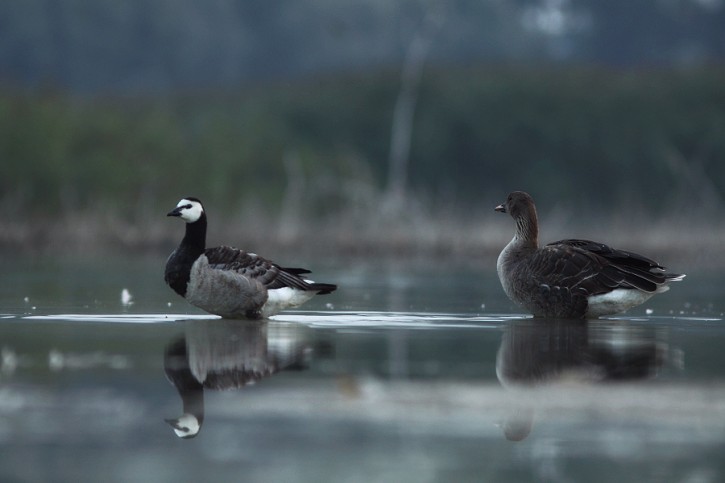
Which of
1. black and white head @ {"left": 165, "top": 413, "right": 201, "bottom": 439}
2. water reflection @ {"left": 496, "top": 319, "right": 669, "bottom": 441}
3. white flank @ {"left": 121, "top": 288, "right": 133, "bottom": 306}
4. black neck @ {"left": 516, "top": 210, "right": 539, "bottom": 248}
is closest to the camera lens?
black and white head @ {"left": 165, "top": 413, "right": 201, "bottom": 439}

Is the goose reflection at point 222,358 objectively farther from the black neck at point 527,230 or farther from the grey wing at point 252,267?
the black neck at point 527,230

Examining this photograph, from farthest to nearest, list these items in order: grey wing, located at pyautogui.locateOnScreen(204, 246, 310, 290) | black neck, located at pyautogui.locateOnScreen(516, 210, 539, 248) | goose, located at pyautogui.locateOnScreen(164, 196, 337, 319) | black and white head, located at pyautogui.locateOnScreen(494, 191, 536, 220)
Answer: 1. black and white head, located at pyautogui.locateOnScreen(494, 191, 536, 220)
2. black neck, located at pyautogui.locateOnScreen(516, 210, 539, 248)
3. grey wing, located at pyautogui.locateOnScreen(204, 246, 310, 290)
4. goose, located at pyautogui.locateOnScreen(164, 196, 337, 319)

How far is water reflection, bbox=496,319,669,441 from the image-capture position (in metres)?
7.15

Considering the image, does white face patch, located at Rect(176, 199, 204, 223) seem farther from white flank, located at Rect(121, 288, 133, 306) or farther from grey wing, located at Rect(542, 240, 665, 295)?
grey wing, located at Rect(542, 240, 665, 295)

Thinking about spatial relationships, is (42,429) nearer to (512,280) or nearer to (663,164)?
(512,280)

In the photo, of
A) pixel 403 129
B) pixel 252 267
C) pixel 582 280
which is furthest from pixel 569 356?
pixel 403 129

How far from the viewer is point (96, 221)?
2397cm

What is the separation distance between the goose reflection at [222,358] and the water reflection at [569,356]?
1.33m

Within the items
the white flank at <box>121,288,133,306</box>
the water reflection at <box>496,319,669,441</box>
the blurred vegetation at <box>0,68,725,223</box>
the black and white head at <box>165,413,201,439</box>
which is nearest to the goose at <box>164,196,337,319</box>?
the white flank at <box>121,288,133,306</box>

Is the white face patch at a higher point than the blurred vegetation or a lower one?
lower

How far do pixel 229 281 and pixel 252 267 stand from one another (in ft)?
1.08

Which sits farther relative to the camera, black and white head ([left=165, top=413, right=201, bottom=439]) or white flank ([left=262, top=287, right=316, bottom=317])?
white flank ([left=262, top=287, right=316, bottom=317])

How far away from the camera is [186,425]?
587 cm

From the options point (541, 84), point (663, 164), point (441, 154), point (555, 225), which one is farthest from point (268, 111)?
point (555, 225)
